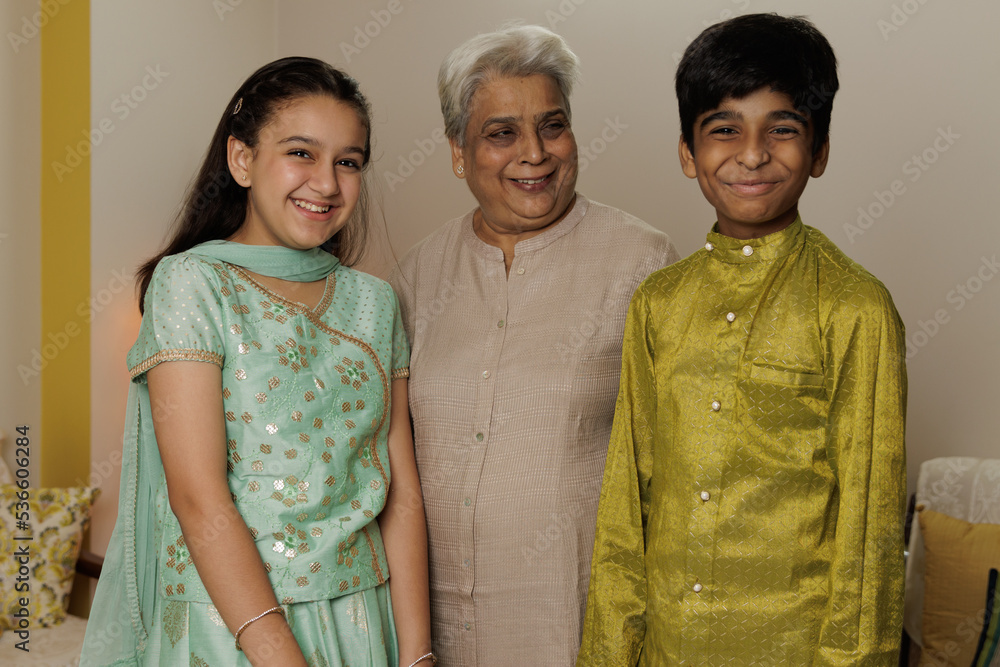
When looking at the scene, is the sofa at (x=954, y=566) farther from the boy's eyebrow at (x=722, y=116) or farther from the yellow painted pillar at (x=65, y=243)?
the yellow painted pillar at (x=65, y=243)

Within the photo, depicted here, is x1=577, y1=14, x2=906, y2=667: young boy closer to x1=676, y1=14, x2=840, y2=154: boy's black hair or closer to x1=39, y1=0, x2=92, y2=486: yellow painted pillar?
x1=676, y1=14, x2=840, y2=154: boy's black hair

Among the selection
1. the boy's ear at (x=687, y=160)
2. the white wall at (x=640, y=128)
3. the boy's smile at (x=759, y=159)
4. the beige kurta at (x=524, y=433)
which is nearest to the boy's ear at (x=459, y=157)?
the beige kurta at (x=524, y=433)

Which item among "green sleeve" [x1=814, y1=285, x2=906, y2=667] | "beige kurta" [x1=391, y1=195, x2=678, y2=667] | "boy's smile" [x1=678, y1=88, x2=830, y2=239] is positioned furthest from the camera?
"beige kurta" [x1=391, y1=195, x2=678, y2=667]

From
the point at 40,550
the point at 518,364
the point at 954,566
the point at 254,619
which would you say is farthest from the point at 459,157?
the point at 40,550

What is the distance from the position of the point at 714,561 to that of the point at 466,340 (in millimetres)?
685

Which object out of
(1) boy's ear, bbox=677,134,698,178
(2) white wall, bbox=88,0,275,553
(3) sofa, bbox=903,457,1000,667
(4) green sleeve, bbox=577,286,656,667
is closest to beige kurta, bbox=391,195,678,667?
(4) green sleeve, bbox=577,286,656,667

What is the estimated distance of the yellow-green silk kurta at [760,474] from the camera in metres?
1.27

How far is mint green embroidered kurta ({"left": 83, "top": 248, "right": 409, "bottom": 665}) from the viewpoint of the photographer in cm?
135

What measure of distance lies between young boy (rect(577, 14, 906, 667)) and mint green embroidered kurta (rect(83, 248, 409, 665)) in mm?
419

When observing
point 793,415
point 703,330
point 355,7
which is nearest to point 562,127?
point 703,330

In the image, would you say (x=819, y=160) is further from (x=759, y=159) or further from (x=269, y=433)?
(x=269, y=433)

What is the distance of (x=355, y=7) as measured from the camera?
4125 millimetres

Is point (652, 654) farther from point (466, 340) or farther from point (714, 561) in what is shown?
point (466, 340)

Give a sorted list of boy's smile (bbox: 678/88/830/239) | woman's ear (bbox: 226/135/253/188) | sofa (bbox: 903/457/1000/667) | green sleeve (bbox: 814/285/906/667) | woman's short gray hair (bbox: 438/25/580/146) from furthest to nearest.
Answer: sofa (bbox: 903/457/1000/667) → woman's short gray hair (bbox: 438/25/580/146) → woman's ear (bbox: 226/135/253/188) → boy's smile (bbox: 678/88/830/239) → green sleeve (bbox: 814/285/906/667)
